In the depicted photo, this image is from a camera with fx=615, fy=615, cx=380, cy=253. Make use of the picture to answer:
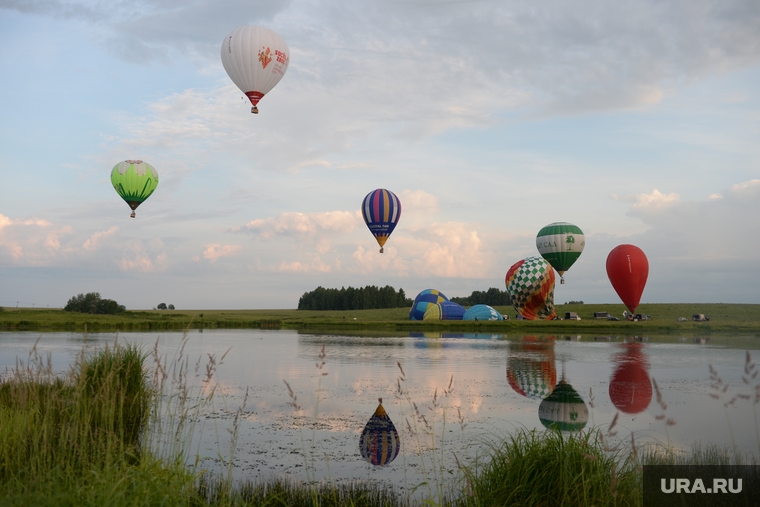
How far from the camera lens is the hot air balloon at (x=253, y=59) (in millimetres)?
27438

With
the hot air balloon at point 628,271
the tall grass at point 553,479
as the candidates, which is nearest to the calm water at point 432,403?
the tall grass at point 553,479

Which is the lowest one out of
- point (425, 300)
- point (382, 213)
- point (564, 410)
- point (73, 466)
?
point (564, 410)

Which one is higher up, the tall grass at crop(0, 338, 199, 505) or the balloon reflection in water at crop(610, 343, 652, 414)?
the tall grass at crop(0, 338, 199, 505)

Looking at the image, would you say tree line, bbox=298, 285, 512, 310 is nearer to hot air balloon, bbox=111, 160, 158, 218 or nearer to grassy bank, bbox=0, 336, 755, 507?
hot air balloon, bbox=111, 160, 158, 218

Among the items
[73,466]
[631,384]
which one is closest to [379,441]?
[73,466]

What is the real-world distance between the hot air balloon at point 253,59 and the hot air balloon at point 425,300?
1324 inches

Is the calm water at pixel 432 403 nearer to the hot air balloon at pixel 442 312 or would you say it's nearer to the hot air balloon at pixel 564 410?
the hot air balloon at pixel 564 410

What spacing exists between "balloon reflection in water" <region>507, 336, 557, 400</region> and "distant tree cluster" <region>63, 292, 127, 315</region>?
224ft

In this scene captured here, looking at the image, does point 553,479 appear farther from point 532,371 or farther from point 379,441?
point 532,371

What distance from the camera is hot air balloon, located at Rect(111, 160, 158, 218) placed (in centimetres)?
3544

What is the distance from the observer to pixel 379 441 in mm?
9789

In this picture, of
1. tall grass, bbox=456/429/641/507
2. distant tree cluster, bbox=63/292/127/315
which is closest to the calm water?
tall grass, bbox=456/429/641/507

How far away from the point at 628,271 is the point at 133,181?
35238mm

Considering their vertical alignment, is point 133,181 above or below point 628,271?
above
